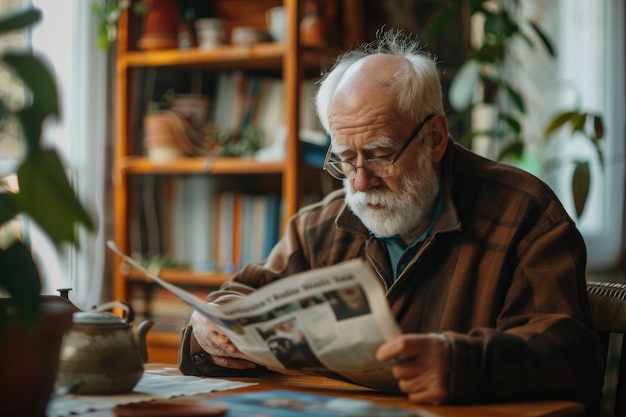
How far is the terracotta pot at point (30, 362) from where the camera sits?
103 centimetres

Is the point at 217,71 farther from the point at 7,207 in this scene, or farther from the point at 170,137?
the point at 7,207

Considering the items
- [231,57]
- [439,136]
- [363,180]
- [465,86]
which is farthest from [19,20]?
[231,57]

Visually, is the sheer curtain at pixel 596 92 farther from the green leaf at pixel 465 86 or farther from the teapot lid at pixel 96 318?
the teapot lid at pixel 96 318

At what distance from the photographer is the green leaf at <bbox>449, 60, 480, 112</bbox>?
9.36 ft

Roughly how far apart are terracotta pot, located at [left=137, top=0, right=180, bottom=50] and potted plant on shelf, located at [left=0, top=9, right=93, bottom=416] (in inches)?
92.1

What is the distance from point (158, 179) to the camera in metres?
3.49

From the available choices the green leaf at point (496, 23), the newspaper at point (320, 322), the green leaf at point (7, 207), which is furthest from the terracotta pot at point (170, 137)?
the green leaf at point (7, 207)

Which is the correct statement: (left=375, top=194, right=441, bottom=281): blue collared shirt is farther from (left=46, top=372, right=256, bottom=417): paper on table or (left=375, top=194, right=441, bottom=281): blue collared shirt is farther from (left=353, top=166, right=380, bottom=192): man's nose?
(left=46, top=372, right=256, bottom=417): paper on table

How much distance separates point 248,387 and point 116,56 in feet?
7.44

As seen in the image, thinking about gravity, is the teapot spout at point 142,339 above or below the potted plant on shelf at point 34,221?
below

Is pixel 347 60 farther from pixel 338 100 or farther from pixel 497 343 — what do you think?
pixel 497 343

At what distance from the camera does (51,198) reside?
33.8 inches

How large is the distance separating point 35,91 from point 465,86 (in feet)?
7.09

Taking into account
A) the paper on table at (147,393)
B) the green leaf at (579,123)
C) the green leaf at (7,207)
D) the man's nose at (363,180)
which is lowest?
the paper on table at (147,393)
